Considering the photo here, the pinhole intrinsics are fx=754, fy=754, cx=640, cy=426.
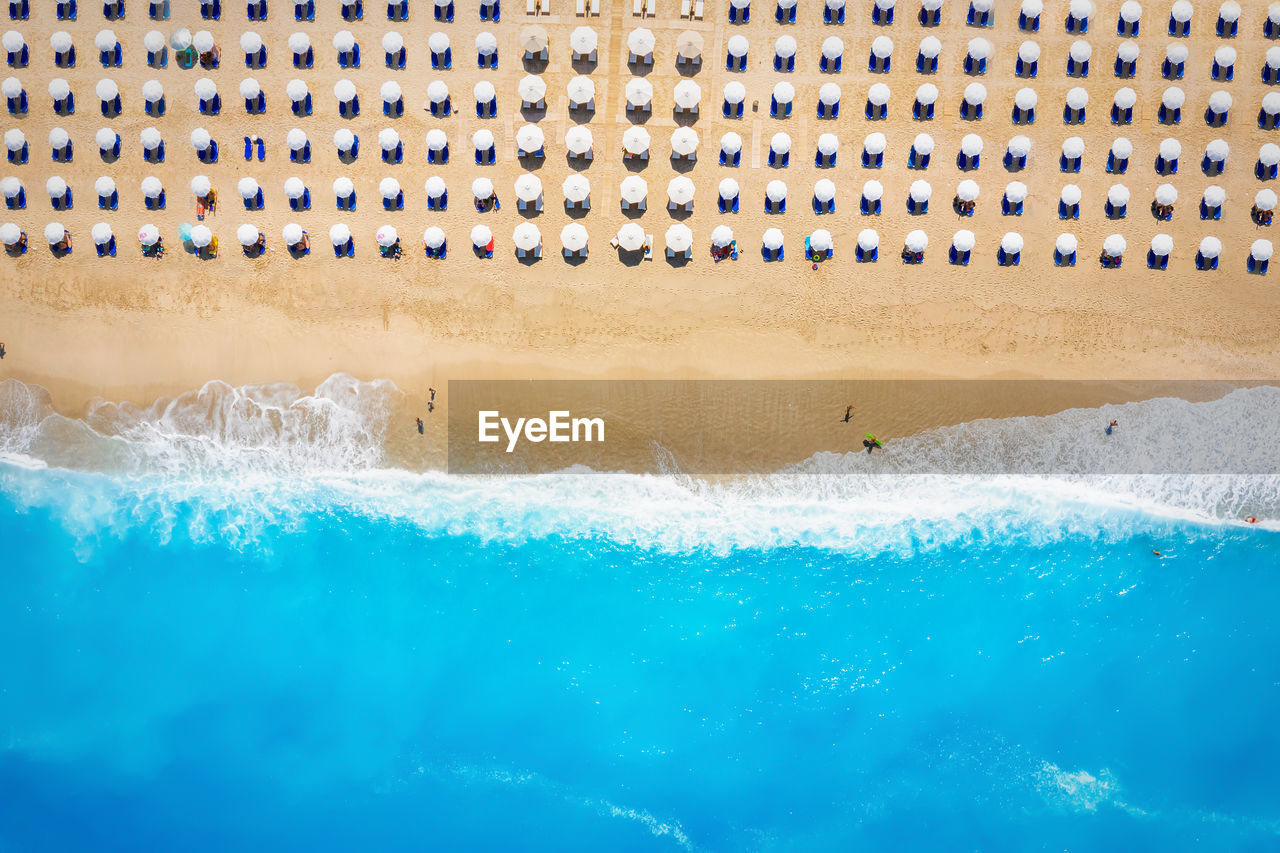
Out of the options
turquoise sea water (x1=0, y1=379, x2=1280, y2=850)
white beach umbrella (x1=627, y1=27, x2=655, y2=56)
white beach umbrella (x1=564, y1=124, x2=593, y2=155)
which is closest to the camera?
white beach umbrella (x1=627, y1=27, x2=655, y2=56)

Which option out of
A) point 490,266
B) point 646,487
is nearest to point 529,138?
point 490,266

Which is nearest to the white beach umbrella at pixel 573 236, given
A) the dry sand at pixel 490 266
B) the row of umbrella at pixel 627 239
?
the row of umbrella at pixel 627 239

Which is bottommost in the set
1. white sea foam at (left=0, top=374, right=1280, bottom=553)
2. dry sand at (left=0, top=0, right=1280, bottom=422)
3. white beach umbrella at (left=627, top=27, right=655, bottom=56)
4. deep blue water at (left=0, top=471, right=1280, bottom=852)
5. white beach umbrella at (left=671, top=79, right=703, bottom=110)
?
deep blue water at (left=0, top=471, right=1280, bottom=852)

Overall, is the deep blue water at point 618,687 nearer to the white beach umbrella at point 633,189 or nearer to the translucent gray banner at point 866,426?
the translucent gray banner at point 866,426

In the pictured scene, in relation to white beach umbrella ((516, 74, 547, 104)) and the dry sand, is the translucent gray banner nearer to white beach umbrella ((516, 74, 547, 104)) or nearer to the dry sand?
the dry sand

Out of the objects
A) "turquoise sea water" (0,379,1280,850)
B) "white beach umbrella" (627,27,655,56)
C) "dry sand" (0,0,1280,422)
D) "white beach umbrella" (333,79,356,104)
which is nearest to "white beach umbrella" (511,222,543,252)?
"dry sand" (0,0,1280,422)

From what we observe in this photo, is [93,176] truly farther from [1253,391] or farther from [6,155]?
[1253,391]

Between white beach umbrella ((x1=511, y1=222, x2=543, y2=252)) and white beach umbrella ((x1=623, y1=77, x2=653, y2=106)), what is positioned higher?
white beach umbrella ((x1=623, y1=77, x2=653, y2=106))

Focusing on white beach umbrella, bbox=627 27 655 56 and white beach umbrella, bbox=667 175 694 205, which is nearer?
white beach umbrella, bbox=627 27 655 56
